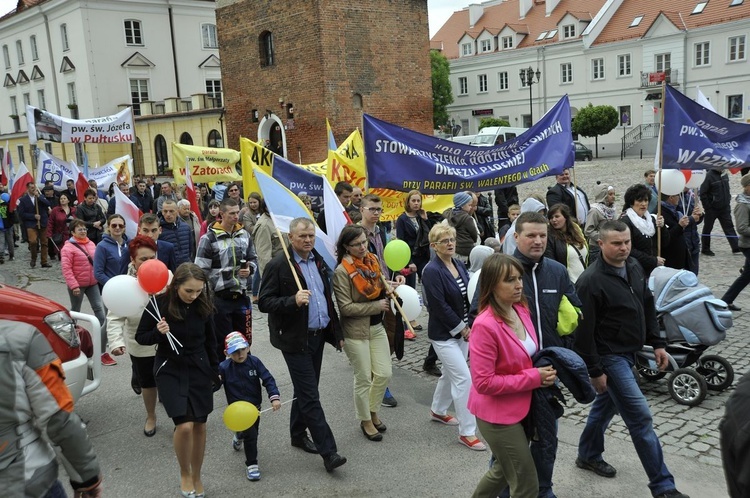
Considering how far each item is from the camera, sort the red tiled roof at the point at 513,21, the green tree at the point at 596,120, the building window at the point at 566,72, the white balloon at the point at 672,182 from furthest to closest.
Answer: the red tiled roof at the point at 513,21
the building window at the point at 566,72
the green tree at the point at 596,120
the white balloon at the point at 672,182

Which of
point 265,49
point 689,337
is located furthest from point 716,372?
point 265,49

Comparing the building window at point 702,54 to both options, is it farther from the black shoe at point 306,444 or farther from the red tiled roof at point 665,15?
the black shoe at point 306,444

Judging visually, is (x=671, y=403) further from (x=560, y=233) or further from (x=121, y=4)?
(x=121, y=4)

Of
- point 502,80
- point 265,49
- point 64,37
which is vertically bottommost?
point 265,49

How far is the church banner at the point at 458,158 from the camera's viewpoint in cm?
750

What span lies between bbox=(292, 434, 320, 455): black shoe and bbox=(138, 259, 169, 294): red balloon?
5.41ft

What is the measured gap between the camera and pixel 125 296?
5.04 metres

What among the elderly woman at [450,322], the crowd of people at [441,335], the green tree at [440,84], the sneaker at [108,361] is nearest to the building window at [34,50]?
the green tree at [440,84]

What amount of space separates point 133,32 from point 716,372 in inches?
1792

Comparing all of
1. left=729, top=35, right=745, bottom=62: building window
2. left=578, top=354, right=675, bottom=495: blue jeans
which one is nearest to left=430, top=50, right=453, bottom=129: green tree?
left=729, top=35, right=745, bottom=62: building window

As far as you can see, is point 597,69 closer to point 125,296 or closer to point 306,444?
point 306,444

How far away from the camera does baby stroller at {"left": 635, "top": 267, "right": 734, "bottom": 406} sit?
579 centimetres

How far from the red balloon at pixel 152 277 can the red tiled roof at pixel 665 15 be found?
1874 inches

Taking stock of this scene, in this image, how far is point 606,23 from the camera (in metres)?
51.3
